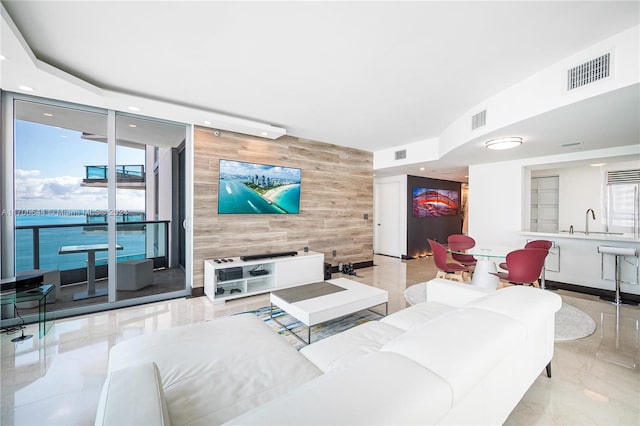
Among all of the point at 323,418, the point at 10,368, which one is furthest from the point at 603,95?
the point at 10,368

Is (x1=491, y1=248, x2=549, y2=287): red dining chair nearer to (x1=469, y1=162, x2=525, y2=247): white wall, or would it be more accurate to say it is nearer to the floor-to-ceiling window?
(x1=469, y1=162, x2=525, y2=247): white wall

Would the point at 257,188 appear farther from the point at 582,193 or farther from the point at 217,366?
the point at 582,193

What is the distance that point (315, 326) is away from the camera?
2.85 m

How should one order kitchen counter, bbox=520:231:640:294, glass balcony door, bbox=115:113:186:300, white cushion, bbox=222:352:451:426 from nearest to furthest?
white cushion, bbox=222:352:451:426 < glass balcony door, bbox=115:113:186:300 < kitchen counter, bbox=520:231:640:294

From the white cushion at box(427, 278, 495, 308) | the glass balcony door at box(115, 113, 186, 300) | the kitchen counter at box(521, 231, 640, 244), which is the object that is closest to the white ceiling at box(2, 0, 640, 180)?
the glass balcony door at box(115, 113, 186, 300)

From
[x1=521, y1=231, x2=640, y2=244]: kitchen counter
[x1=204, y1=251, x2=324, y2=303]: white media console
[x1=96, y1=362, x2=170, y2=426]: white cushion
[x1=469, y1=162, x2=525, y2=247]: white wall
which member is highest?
[x1=469, y1=162, x2=525, y2=247]: white wall

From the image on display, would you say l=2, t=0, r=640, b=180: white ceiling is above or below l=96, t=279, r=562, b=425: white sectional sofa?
above

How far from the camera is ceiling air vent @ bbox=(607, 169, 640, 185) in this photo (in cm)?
463

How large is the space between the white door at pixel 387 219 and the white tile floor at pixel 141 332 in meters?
4.05

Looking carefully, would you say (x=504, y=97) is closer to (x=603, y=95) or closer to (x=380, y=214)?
(x=603, y=95)

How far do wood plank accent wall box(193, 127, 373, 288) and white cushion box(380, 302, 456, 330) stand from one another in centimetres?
282

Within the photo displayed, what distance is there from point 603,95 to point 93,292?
5.86 m

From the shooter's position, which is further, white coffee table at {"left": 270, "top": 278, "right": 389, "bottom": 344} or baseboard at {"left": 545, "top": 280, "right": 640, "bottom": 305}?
baseboard at {"left": 545, "top": 280, "right": 640, "bottom": 305}

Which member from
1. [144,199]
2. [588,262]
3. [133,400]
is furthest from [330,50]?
[588,262]
